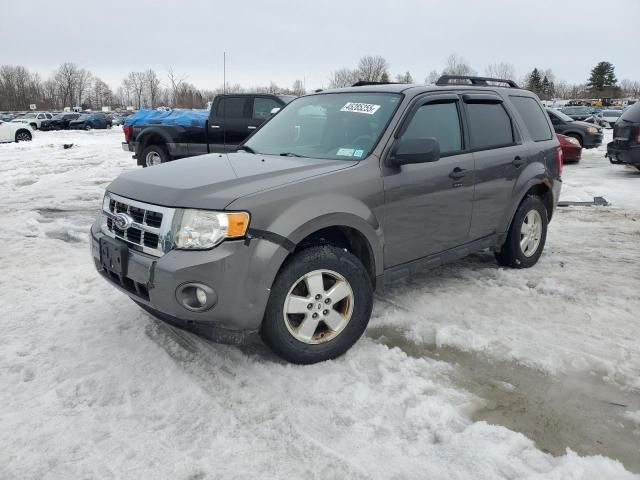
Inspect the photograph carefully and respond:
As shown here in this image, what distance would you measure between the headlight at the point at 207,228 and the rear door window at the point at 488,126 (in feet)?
7.93

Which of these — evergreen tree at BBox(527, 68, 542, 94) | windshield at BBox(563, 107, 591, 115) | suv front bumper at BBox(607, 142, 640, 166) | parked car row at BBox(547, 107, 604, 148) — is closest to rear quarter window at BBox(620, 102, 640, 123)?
suv front bumper at BBox(607, 142, 640, 166)

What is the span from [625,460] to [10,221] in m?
7.46

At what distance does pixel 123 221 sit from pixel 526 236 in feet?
12.7

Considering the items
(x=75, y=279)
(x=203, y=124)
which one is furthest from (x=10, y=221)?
(x=203, y=124)

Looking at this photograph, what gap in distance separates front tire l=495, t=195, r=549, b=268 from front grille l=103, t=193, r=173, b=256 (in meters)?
3.43

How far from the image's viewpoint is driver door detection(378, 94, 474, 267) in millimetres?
3650

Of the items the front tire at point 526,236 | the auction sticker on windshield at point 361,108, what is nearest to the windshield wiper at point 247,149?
the auction sticker on windshield at point 361,108

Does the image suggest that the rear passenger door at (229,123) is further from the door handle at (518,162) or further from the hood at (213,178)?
the hood at (213,178)

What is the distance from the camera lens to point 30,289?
14.8 feet

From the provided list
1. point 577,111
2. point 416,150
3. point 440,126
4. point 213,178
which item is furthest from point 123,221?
point 577,111

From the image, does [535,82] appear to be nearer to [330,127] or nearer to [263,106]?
[263,106]

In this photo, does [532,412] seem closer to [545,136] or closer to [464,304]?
[464,304]

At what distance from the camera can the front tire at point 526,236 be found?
4984 mm

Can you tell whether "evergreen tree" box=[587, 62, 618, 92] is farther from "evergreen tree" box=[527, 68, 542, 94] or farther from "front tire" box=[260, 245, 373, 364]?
"front tire" box=[260, 245, 373, 364]
